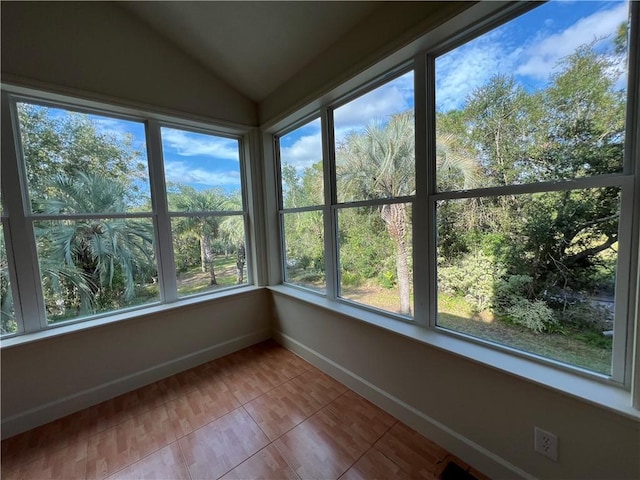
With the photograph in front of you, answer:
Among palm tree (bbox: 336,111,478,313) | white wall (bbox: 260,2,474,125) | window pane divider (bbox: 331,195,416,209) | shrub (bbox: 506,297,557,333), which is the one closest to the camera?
shrub (bbox: 506,297,557,333)

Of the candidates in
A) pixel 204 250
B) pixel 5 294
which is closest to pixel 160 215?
pixel 204 250

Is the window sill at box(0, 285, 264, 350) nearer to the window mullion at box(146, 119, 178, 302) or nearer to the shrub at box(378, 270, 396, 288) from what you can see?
the window mullion at box(146, 119, 178, 302)

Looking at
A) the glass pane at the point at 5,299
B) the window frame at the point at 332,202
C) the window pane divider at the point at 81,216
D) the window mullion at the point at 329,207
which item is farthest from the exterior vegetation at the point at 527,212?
the glass pane at the point at 5,299

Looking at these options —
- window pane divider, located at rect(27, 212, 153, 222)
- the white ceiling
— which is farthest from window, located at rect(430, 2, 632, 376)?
window pane divider, located at rect(27, 212, 153, 222)

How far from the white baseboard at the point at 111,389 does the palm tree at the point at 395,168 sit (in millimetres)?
1856

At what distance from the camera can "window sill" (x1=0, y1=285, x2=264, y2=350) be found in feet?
5.68

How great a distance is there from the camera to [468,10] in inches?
47.4

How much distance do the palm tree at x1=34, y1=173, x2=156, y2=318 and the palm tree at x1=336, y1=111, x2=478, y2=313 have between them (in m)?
1.91

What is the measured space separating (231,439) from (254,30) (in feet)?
9.32

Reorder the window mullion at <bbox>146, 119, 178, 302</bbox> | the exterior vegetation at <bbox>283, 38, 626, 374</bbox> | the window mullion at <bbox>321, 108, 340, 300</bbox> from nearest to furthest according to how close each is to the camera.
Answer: the exterior vegetation at <bbox>283, 38, 626, 374</bbox>, the window mullion at <bbox>321, 108, 340, 300</bbox>, the window mullion at <bbox>146, 119, 178, 302</bbox>

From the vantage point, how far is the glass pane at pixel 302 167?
91.4 inches

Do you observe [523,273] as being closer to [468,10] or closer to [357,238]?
[357,238]

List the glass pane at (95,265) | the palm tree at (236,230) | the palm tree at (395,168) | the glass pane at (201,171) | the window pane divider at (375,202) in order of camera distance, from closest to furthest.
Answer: the palm tree at (395,168)
the window pane divider at (375,202)
the glass pane at (95,265)
the glass pane at (201,171)
the palm tree at (236,230)

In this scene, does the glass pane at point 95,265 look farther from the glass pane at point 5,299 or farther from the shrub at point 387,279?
the shrub at point 387,279
